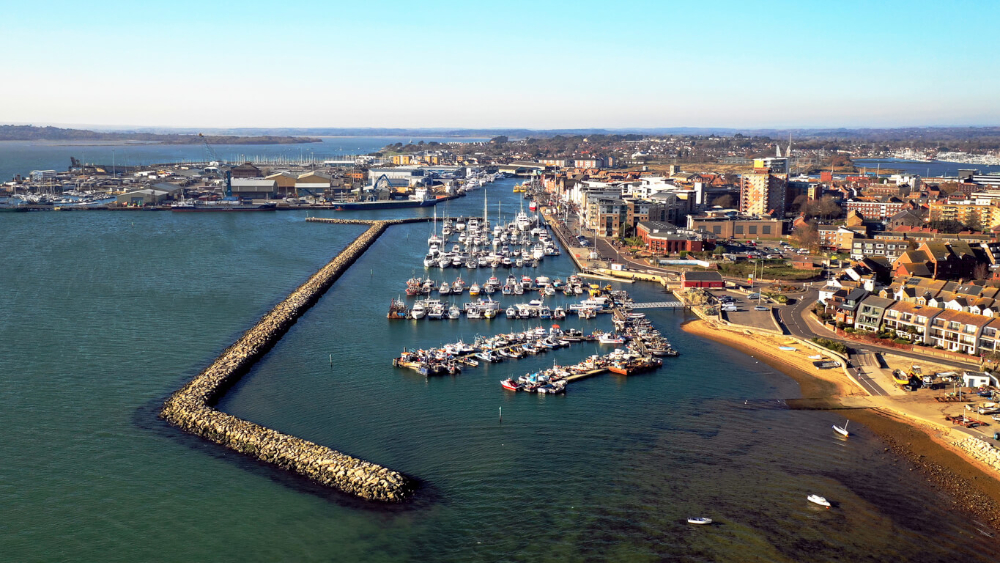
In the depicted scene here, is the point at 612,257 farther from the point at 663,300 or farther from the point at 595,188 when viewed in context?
the point at 595,188

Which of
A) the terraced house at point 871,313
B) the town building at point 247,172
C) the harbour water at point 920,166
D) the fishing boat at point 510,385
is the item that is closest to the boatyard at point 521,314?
the fishing boat at point 510,385

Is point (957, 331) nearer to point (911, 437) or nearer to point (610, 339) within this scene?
point (911, 437)

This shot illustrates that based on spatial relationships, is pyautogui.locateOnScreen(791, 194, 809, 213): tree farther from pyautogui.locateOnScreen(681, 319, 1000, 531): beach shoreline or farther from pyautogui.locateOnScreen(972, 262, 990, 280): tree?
pyautogui.locateOnScreen(681, 319, 1000, 531): beach shoreline

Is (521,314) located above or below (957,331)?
below

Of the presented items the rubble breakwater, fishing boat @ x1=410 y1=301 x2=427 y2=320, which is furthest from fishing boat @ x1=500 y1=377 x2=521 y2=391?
fishing boat @ x1=410 y1=301 x2=427 y2=320

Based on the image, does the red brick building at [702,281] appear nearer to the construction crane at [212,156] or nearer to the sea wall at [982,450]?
the sea wall at [982,450]

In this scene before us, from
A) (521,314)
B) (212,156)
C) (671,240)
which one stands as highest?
(212,156)

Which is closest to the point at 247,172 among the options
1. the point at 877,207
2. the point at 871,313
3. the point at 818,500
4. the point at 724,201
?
the point at 724,201
